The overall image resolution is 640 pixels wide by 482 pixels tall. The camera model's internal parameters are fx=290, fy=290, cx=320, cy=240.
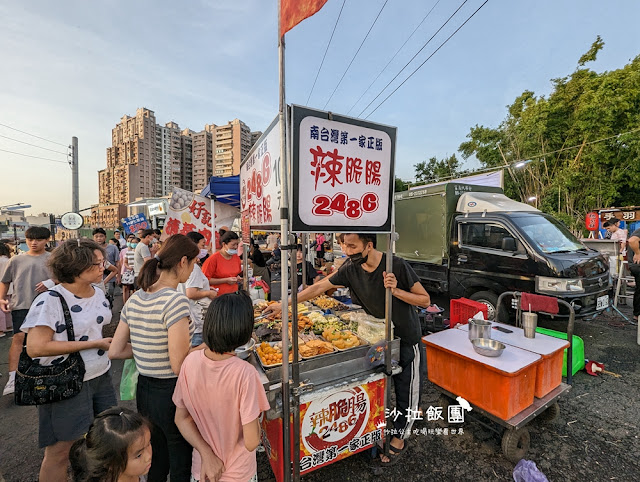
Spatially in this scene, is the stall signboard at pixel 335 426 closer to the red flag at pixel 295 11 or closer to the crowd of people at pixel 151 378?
the crowd of people at pixel 151 378

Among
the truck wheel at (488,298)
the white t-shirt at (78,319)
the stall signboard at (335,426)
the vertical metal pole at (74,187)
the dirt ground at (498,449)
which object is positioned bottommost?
the dirt ground at (498,449)

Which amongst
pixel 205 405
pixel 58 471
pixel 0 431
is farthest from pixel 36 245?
pixel 205 405

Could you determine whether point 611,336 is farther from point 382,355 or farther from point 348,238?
point 348,238

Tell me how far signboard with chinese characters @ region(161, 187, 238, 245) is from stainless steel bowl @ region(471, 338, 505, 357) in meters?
4.78

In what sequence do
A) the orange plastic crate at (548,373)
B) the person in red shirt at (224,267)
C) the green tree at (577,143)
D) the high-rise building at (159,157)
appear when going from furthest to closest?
1. the high-rise building at (159,157)
2. the green tree at (577,143)
3. the person in red shirt at (224,267)
4. the orange plastic crate at (548,373)

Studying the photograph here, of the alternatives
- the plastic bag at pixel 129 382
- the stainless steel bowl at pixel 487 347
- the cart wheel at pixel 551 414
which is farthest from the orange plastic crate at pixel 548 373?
the plastic bag at pixel 129 382

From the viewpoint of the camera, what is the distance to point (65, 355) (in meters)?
1.77

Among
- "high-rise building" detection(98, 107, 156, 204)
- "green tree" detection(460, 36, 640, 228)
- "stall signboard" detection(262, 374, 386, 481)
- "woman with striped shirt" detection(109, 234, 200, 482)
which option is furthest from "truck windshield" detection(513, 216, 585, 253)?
"high-rise building" detection(98, 107, 156, 204)

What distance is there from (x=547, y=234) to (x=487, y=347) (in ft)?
12.9

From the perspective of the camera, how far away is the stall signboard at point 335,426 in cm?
210

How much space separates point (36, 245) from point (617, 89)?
23132 millimetres

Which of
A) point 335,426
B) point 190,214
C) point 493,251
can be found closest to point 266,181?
point 335,426

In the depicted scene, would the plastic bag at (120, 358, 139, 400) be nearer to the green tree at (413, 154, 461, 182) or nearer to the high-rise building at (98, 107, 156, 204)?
the green tree at (413, 154, 461, 182)

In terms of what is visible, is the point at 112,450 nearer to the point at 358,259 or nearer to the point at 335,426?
the point at 335,426
